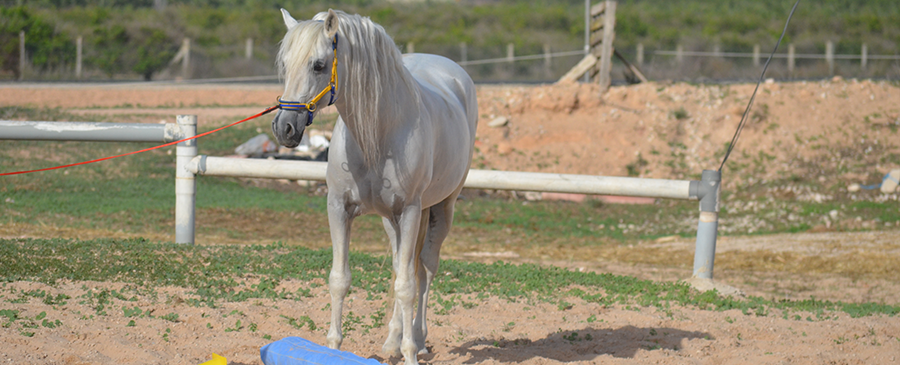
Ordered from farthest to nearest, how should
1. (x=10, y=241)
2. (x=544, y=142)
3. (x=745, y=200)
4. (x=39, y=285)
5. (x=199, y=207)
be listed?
1. (x=544, y=142)
2. (x=745, y=200)
3. (x=199, y=207)
4. (x=10, y=241)
5. (x=39, y=285)

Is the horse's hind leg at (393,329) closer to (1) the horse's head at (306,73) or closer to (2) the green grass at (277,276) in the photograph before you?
(2) the green grass at (277,276)

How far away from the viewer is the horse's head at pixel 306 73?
316 cm

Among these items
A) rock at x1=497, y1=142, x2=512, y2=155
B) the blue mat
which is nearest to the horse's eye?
the blue mat

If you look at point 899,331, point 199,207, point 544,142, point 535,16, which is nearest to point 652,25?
point 535,16

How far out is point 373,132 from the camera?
356cm

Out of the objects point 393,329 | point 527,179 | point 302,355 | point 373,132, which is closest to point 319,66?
point 373,132

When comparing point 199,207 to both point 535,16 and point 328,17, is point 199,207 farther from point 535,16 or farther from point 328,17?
point 535,16

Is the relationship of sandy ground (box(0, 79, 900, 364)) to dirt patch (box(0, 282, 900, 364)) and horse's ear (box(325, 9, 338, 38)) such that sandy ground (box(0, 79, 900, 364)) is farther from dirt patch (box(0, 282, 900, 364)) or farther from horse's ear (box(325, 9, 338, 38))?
horse's ear (box(325, 9, 338, 38))

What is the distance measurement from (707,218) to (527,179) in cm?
153

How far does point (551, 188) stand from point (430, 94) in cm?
269

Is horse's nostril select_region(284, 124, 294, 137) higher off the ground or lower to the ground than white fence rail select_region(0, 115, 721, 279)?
higher

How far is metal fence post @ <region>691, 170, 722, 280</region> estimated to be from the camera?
6.26 metres

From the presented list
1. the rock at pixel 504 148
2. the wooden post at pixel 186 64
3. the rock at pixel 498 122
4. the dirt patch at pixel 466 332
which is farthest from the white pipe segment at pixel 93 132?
the wooden post at pixel 186 64

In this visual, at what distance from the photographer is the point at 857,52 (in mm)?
31938
